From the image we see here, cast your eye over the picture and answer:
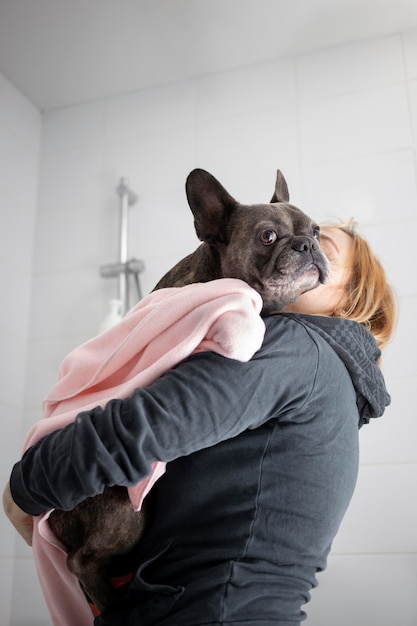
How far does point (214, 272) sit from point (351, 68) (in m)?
1.64

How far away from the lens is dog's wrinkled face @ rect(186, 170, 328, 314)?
3.31ft

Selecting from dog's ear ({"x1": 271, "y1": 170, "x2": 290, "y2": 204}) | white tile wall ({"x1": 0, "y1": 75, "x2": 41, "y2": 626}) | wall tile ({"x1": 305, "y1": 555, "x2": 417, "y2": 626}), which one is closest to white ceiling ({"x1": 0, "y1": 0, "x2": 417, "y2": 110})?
white tile wall ({"x1": 0, "y1": 75, "x2": 41, "y2": 626})

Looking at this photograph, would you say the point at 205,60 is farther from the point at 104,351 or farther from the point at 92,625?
the point at 92,625

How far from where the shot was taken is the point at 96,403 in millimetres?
830

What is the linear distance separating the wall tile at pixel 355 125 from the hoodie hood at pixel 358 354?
4.62ft

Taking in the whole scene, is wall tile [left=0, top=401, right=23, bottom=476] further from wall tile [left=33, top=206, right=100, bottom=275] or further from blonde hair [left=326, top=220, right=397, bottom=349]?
blonde hair [left=326, top=220, right=397, bottom=349]

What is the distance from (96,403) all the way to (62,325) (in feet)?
5.75

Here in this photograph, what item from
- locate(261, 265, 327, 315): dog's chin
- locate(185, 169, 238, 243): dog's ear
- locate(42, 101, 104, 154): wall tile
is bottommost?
locate(261, 265, 327, 315): dog's chin

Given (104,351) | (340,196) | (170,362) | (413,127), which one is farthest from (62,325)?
(170,362)

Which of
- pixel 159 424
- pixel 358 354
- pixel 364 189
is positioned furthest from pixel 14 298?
pixel 159 424

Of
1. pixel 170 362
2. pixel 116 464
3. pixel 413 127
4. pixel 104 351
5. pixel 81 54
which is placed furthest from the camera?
pixel 81 54

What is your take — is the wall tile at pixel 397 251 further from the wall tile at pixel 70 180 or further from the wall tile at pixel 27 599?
the wall tile at pixel 27 599

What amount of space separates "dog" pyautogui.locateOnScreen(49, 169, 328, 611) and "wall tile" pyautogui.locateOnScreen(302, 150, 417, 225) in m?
1.03

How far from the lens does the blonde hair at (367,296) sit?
3.93 feet
